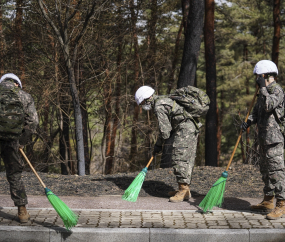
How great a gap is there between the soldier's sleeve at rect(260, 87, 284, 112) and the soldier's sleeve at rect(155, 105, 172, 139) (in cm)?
151

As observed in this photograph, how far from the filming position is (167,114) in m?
5.92

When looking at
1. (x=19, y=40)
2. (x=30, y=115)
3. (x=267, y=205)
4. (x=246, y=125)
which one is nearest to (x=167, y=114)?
(x=246, y=125)

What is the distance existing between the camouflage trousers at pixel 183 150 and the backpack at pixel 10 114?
2.42 meters

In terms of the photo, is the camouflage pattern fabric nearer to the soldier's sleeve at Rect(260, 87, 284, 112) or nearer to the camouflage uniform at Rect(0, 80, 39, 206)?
the camouflage uniform at Rect(0, 80, 39, 206)

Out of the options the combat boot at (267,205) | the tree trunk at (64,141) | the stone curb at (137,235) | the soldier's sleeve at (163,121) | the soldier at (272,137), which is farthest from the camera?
the tree trunk at (64,141)

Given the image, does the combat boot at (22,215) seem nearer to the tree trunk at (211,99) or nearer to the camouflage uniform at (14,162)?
the camouflage uniform at (14,162)

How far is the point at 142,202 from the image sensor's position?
5898 mm

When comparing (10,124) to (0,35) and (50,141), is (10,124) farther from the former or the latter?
(0,35)

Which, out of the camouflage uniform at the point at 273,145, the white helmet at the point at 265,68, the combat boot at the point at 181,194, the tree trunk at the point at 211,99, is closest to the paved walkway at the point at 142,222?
the combat boot at the point at 181,194

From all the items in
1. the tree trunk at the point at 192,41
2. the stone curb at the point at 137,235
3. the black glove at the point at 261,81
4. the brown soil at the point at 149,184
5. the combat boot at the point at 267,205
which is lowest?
the brown soil at the point at 149,184

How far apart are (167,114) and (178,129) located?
1.01 feet

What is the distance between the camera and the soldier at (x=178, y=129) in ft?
19.3

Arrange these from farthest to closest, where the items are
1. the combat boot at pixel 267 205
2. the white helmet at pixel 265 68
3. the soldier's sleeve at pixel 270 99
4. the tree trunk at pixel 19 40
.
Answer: the tree trunk at pixel 19 40
the combat boot at pixel 267 205
the white helmet at pixel 265 68
the soldier's sleeve at pixel 270 99

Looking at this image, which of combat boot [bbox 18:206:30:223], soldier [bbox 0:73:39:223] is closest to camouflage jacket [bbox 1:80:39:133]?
soldier [bbox 0:73:39:223]
